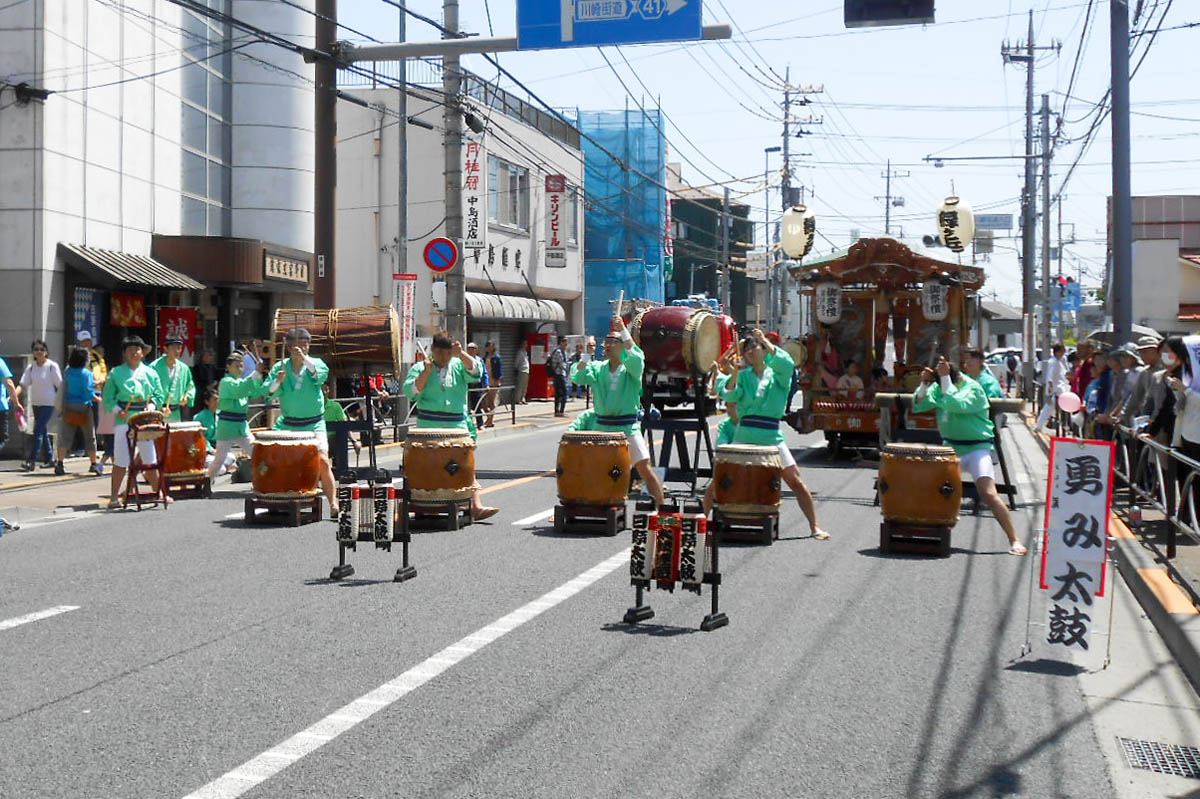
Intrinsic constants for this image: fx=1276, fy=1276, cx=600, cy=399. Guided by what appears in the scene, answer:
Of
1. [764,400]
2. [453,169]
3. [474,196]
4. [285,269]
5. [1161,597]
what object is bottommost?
[1161,597]

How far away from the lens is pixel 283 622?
820 centimetres

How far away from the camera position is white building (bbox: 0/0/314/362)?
19.4 m

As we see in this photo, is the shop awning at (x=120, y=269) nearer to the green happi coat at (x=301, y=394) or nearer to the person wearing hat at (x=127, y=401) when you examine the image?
Result: the person wearing hat at (x=127, y=401)

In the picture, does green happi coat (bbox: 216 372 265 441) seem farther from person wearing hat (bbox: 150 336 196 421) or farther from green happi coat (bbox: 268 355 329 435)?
green happi coat (bbox: 268 355 329 435)

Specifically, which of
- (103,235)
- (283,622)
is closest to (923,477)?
(283,622)

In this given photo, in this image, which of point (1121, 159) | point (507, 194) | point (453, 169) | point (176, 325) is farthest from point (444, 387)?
point (507, 194)

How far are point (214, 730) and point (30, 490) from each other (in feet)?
36.1

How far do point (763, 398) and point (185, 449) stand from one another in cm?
710

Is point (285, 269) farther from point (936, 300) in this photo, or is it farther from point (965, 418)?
point (965, 418)

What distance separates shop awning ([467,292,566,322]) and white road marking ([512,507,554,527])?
20.5 metres

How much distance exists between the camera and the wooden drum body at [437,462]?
12.2m

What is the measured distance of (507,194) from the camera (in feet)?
130

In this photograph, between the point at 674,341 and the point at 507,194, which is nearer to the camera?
the point at 674,341

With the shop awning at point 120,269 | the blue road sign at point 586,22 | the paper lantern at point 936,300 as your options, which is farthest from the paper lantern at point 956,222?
the shop awning at point 120,269
